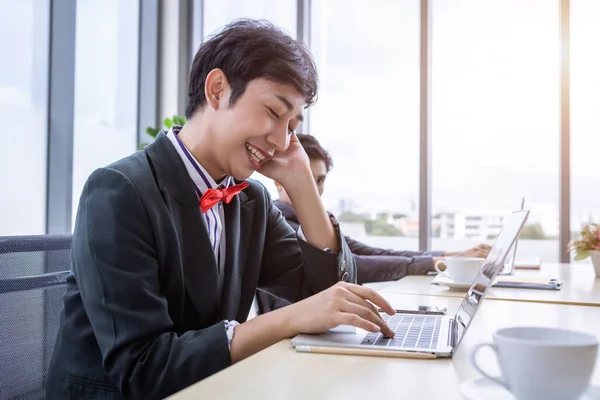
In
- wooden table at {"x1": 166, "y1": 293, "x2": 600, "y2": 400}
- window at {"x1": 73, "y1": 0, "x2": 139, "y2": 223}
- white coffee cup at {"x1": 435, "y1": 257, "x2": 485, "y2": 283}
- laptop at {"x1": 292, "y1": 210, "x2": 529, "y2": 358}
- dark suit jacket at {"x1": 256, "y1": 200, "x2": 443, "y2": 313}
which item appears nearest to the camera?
wooden table at {"x1": 166, "y1": 293, "x2": 600, "y2": 400}

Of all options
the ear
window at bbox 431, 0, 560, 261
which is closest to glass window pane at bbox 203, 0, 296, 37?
window at bbox 431, 0, 560, 261

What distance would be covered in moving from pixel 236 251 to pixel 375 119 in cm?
266

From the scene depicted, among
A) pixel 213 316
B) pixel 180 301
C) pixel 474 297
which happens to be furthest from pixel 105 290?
pixel 474 297

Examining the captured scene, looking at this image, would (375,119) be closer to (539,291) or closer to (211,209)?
(539,291)

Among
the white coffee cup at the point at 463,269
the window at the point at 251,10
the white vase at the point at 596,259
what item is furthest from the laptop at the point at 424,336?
the window at the point at 251,10

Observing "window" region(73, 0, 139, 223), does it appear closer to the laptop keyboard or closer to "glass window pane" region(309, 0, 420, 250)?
"glass window pane" region(309, 0, 420, 250)

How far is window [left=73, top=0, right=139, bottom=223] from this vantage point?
3.08m

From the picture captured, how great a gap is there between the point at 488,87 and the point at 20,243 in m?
3.10

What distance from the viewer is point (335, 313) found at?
0.88m

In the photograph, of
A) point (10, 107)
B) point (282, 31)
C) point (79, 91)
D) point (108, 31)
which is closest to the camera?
point (282, 31)

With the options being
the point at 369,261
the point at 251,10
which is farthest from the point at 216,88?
the point at 251,10

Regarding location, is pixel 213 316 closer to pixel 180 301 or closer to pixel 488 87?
pixel 180 301

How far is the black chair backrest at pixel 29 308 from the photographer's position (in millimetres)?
1000

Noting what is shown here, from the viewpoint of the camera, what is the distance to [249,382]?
0.66 meters
